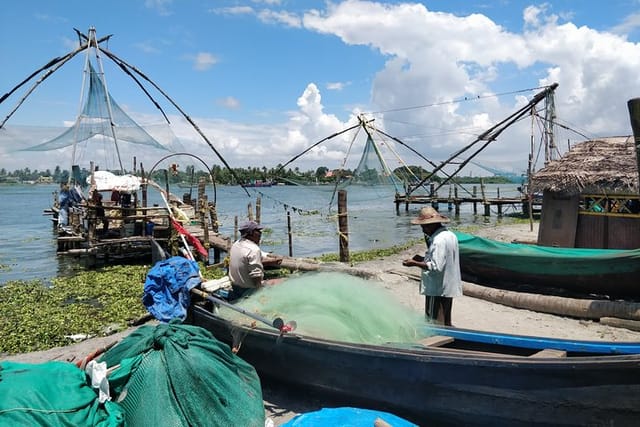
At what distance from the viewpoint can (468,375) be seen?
3246mm

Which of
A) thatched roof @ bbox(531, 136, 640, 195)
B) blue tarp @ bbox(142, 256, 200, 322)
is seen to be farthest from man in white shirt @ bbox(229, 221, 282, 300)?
thatched roof @ bbox(531, 136, 640, 195)

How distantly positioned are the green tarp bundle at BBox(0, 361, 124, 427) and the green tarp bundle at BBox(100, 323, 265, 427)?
0.61 ft

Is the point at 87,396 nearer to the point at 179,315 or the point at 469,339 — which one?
the point at 179,315

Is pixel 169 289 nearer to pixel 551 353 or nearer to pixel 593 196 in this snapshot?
pixel 551 353

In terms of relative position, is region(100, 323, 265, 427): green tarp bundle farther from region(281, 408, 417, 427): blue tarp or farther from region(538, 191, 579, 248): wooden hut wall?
region(538, 191, 579, 248): wooden hut wall

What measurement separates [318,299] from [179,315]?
5.59 feet

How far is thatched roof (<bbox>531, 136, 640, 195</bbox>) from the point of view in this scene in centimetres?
904

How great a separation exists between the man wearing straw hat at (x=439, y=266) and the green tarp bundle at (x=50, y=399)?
2.86m

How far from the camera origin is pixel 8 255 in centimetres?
1648

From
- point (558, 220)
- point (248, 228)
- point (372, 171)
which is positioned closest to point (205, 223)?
point (372, 171)

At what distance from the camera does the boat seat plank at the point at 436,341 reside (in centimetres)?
396

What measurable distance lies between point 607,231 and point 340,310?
25.0 ft

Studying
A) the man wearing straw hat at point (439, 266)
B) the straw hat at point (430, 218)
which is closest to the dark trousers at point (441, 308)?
the man wearing straw hat at point (439, 266)

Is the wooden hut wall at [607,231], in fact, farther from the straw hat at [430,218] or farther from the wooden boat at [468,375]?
the wooden boat at [468,375]
